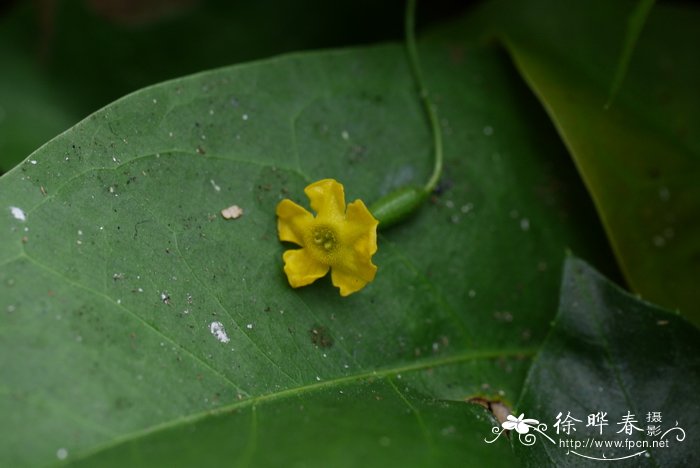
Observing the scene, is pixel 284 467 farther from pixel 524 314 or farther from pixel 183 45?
pixel 183 45

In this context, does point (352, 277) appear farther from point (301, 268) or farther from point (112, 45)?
point (112, 45)

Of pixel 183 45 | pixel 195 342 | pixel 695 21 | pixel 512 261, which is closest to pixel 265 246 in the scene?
pixel 195 342

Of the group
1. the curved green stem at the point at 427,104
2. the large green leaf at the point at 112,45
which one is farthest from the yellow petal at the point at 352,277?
the large green leaf at the point at 112,45

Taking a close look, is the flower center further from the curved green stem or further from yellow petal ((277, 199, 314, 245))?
the curved green stem

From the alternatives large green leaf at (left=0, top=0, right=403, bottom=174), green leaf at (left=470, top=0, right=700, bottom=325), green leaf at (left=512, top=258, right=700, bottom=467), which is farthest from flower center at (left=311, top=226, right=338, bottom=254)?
large green leaf at (left=0, top=0, right=403, bottom=174)

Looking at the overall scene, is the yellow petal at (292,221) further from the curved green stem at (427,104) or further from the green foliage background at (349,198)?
the curved green stem at (427,104)

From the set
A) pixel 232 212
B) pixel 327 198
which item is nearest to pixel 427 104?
pixel 327 198
